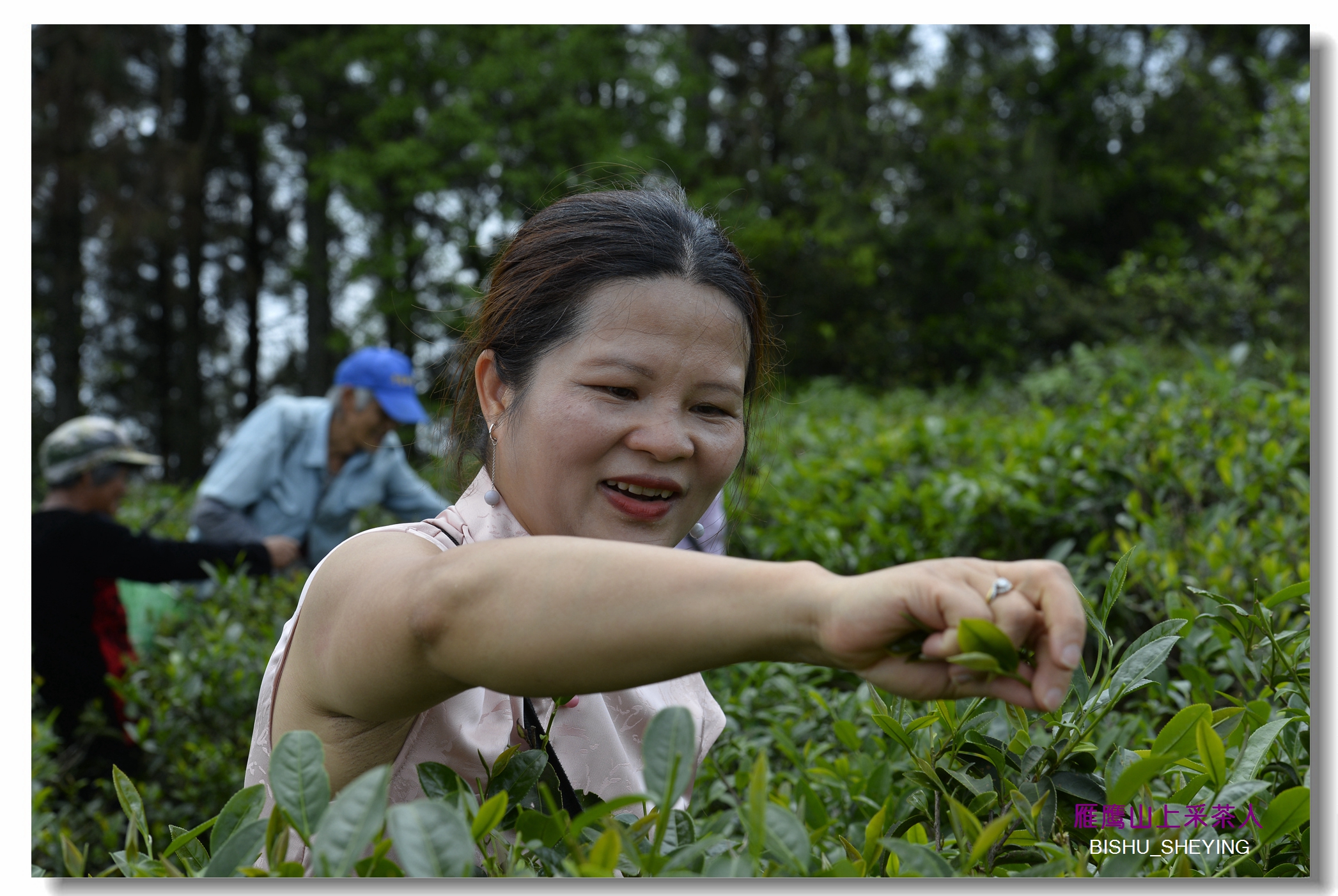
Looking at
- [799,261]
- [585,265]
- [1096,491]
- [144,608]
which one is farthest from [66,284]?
[585,265]

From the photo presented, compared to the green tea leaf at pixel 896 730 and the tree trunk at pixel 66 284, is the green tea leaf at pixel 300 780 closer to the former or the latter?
the green tea leaf at pixel 896 730

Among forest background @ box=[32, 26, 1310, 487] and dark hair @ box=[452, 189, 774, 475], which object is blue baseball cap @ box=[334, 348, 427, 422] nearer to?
dark hair @ box=[452, 189, 774, 475]

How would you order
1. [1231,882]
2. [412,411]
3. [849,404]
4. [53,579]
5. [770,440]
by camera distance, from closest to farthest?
[1231,882]
[53,579]
[412,411]
[770,440]
[849,404]

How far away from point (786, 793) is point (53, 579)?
120 inches

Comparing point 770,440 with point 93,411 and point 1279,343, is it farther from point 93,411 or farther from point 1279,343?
point 93,411

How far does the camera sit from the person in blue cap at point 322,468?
4418 millimetres

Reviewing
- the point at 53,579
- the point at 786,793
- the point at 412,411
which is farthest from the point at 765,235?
the point at 786,793

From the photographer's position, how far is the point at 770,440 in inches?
209

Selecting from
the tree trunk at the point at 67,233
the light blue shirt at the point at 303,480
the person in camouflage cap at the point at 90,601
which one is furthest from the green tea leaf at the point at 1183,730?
the tree trunk at the point at 67,233

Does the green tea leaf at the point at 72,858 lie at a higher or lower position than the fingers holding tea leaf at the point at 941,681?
lower

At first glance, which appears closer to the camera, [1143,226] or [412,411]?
[412,411]

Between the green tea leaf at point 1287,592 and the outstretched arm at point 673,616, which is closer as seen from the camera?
the outstretched arm at point 673,616

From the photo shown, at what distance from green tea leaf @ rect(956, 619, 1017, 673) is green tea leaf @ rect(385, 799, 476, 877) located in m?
0.40

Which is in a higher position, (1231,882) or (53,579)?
(1231,882)
